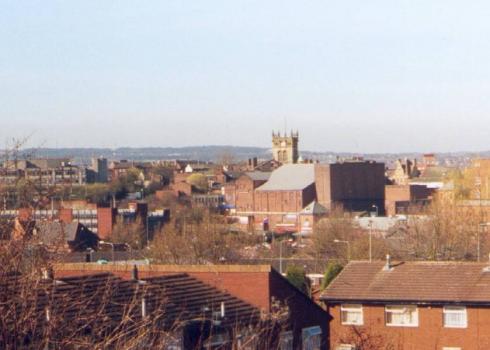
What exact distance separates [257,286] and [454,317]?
18.2 feet

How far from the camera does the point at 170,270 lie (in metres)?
21.0

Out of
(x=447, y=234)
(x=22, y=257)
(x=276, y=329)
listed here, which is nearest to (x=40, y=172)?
(x=22, y=257)

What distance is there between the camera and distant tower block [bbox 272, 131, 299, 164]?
154 metres

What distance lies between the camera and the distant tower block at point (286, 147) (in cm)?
15412

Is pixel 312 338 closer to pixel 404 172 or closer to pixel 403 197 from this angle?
pixel 403 197

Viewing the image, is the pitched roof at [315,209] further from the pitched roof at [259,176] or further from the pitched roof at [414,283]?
the pitched roof at [414,283]

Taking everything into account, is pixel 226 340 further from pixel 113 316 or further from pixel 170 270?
pixel 170 270

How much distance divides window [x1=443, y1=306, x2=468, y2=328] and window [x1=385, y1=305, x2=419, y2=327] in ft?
1.87

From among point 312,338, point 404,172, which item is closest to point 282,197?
point 404,172

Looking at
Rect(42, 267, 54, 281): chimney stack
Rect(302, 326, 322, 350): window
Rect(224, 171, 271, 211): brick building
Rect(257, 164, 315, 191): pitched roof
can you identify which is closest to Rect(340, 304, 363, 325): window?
Rect(302, 326, 322, 350): window

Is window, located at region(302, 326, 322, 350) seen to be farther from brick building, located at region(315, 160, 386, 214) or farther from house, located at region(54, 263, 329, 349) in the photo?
brick building, located at region(315, 160, 386, 214)

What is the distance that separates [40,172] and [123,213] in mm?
68607

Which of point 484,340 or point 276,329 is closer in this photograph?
point 276,329

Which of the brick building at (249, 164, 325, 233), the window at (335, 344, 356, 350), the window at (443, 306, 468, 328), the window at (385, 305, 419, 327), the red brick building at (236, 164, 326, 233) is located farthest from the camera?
the red brick building at (236, 164, 326, 233)
